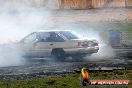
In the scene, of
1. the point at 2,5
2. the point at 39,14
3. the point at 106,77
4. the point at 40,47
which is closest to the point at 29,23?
the point at 39,14

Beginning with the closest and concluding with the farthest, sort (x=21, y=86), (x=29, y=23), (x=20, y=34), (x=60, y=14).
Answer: (x=21, y=86) → (x=20, y=34) → (x=29, y=23) → (x=60, y=14)

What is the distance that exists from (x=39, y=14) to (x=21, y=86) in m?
13.9

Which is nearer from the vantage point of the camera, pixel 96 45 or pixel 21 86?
pixel 21 86

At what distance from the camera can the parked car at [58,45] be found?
1802 cm

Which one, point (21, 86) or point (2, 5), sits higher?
point (2, 5)

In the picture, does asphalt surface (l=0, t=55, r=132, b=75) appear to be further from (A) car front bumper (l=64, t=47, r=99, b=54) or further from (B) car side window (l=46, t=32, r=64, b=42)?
(B) car side window (l=46, t=32, r=64, b=42)

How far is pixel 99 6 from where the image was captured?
43344mm

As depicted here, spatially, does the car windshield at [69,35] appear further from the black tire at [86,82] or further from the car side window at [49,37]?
the black tire at [86,82]

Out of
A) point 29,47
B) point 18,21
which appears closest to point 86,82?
point 29,47

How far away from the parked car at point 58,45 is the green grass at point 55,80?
162 inches

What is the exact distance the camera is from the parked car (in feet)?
59.1

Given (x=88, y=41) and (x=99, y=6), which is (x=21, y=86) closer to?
(x=88, y=41)

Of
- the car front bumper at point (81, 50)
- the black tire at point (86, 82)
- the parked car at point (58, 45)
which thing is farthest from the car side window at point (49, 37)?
the black tire at point (86, 82)

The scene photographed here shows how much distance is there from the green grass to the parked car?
4104mm
